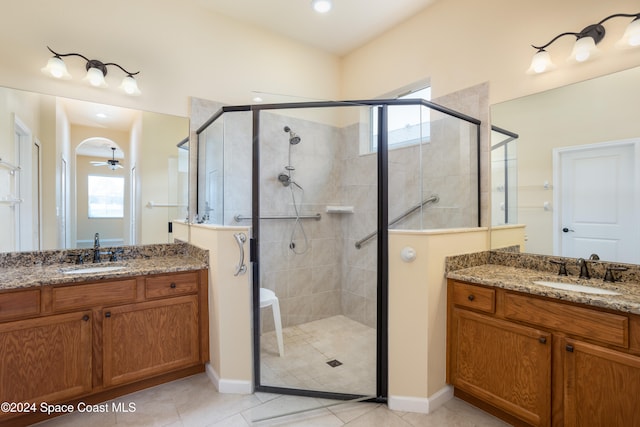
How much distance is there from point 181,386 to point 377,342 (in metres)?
1.46

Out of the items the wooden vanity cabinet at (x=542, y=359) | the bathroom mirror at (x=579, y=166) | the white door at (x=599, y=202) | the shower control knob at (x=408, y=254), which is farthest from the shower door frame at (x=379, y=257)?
the white door at (x=599, y=202)

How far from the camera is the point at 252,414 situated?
6.13 feet

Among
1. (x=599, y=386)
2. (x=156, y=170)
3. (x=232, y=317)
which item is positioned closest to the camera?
(x=599, y=386)

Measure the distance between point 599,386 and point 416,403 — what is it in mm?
948

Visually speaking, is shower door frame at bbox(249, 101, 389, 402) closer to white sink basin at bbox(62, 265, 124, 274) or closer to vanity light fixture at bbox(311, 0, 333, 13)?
white sink basin at bbox(62, 265, 124, 274)

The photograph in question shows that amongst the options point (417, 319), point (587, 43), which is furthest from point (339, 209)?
point (587, 43)

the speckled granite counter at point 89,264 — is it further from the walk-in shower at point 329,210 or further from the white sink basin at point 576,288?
the white sink basin at point 576,288

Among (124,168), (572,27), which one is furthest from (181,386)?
(572,27)

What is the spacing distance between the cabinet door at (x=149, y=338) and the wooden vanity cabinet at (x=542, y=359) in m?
1.86

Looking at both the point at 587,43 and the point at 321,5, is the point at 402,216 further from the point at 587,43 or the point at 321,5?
the point at 321,5

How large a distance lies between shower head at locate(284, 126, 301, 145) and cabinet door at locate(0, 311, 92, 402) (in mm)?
1723

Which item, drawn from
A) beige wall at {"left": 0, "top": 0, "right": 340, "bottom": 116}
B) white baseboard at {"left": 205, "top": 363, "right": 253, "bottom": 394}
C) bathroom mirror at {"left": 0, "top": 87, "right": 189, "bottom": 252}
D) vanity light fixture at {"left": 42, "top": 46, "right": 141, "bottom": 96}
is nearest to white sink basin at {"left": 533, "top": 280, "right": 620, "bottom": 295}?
white baseboard at {"left": 205, "top": 363, "right": 253, "bottom": 394}

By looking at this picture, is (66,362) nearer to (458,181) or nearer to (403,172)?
(403,172)

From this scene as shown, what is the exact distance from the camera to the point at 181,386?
7.12ft
